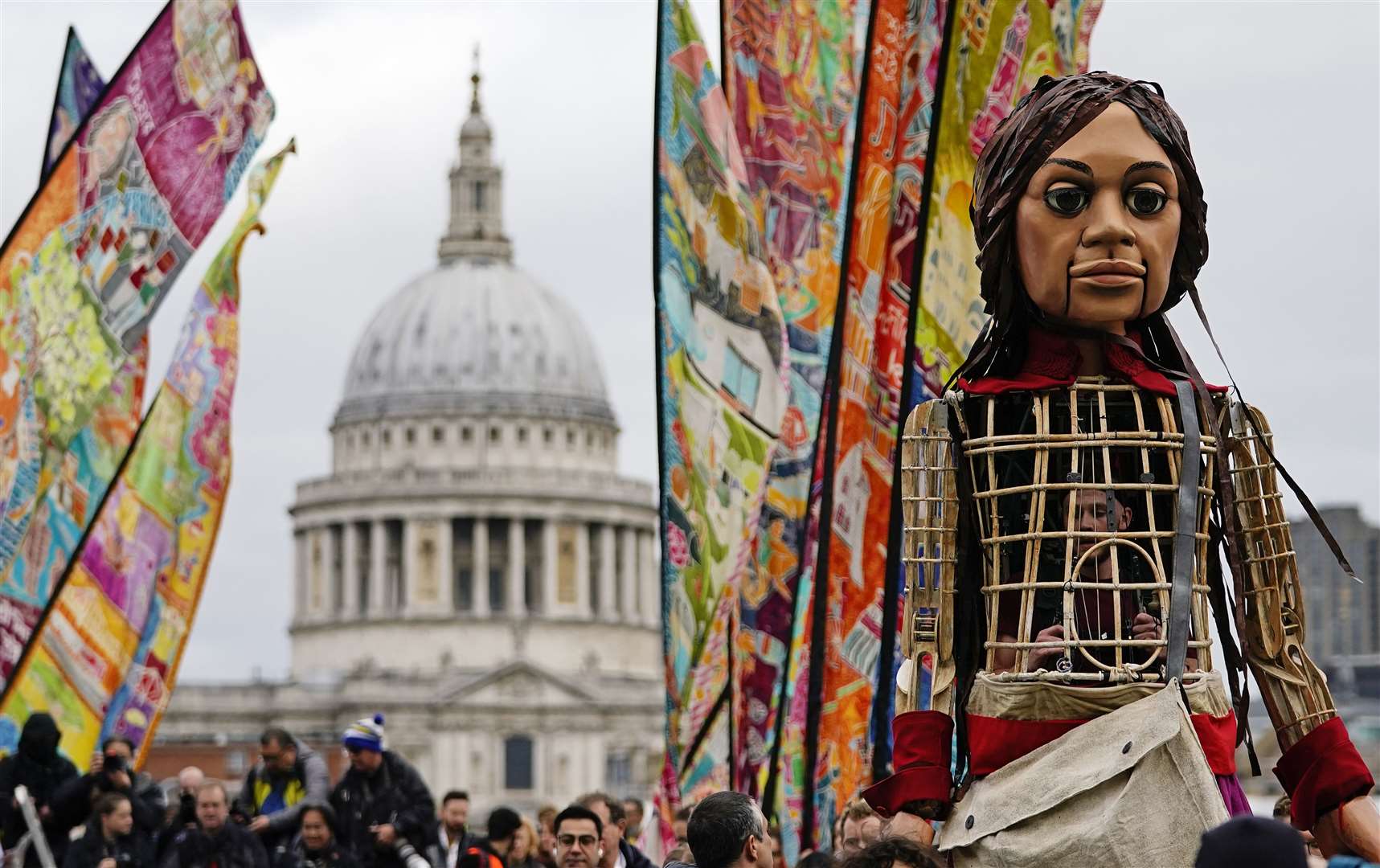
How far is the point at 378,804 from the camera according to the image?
17266 millimetres

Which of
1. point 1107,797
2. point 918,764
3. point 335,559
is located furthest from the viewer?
point 335,559

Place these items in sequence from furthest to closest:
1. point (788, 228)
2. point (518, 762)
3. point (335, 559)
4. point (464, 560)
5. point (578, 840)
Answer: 1. point (335, 559)
2. point (464, 560)
3. point (518, 762)
4. point (788, 228)
5. point (578, 840)

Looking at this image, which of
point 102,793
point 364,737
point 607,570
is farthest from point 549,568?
point 364,737

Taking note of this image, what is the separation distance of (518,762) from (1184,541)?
11753 centimetres

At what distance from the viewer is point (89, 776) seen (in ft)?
58.7

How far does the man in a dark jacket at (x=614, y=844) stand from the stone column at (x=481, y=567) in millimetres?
112807

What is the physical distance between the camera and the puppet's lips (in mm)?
7973

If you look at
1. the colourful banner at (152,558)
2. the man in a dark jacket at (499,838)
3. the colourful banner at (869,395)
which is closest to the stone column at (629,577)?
the colourful banner at (152,558)

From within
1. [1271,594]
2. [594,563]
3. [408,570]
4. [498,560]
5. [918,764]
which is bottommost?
[918,764]

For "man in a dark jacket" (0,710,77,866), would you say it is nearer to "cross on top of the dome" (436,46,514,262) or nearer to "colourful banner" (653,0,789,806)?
"colourful banner" (653,0,789,806)

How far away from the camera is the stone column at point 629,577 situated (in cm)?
13150

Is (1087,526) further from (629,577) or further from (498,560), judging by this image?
(629,577)

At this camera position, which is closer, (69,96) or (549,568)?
(69,96)

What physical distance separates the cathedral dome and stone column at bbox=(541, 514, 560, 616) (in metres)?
5.39
